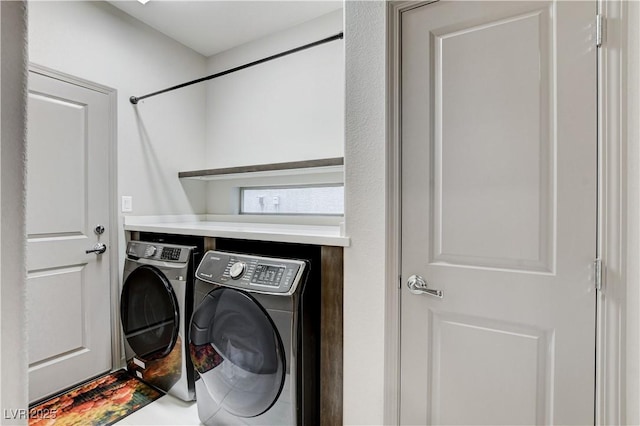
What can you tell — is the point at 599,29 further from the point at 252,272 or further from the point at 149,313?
the point at 149,313

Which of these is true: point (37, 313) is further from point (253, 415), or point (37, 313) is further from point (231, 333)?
point (253, 415)

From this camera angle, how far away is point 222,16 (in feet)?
7.73

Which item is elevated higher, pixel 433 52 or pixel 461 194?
pixel 433 52

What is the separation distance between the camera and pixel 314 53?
238cm

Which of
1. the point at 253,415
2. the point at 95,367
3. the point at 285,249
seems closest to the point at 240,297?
the point at 285,249

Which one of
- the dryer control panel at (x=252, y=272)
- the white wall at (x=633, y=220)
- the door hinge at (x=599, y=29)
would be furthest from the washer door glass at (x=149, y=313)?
the door hinge at (x=599, y=29)

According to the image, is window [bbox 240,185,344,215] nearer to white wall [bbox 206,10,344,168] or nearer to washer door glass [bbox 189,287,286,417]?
white wall [bbox 206,10,344,168]

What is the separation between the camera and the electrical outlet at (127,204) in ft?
7.52

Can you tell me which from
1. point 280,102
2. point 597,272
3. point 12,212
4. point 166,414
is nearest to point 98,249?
point 166,414

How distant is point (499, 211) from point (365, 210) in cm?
50

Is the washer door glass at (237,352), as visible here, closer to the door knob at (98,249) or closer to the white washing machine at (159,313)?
the white washing machine at (159,313)

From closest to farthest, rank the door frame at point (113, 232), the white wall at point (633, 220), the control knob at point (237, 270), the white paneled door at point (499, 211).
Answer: the white wall at point (633, 220), the white paneled door at point (499, 211), the control knob at point (237, 270), the door frame at point (113, 232)

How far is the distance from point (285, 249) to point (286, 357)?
51cm

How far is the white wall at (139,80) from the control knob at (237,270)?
53.8 inches
